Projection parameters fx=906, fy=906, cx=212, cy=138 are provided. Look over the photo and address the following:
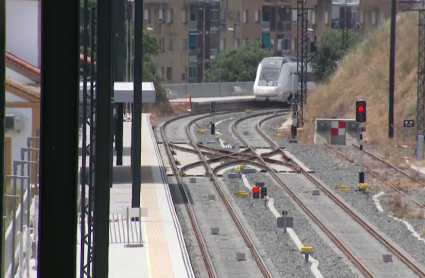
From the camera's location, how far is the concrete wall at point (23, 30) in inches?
876

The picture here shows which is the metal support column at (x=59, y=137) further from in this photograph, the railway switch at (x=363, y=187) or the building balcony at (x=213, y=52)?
the building balcony at (x=213, y=52)

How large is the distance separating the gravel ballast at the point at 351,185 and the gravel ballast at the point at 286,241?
1.09 metres

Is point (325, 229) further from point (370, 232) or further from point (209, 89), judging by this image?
point (209, 89)

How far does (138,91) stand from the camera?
567 inches

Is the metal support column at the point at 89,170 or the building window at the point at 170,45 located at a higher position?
the building window at the point at 170,45

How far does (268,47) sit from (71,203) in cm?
6291

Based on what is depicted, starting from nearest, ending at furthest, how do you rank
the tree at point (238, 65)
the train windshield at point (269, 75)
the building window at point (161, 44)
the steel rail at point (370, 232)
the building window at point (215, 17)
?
the steel rail at point (370, 232)
the train windshield at point (269, 75)
the tree at point (238, 65)
the building window at point (161, 44)
the building window at point (215, 17)

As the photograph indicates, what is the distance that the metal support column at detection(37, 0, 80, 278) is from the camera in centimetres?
323

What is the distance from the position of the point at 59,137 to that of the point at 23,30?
19507 mm

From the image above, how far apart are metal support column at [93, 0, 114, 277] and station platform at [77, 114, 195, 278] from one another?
2936mm

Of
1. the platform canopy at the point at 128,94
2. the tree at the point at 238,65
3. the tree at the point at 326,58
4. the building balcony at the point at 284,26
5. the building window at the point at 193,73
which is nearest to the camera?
the platform canopy at the point at 128,94

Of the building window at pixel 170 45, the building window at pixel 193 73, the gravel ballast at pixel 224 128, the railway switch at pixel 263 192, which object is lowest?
the railway switch at pixel 263 192

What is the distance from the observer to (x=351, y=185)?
1850cm

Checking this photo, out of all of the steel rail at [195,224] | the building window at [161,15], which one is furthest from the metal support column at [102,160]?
the building window at [161,15]
